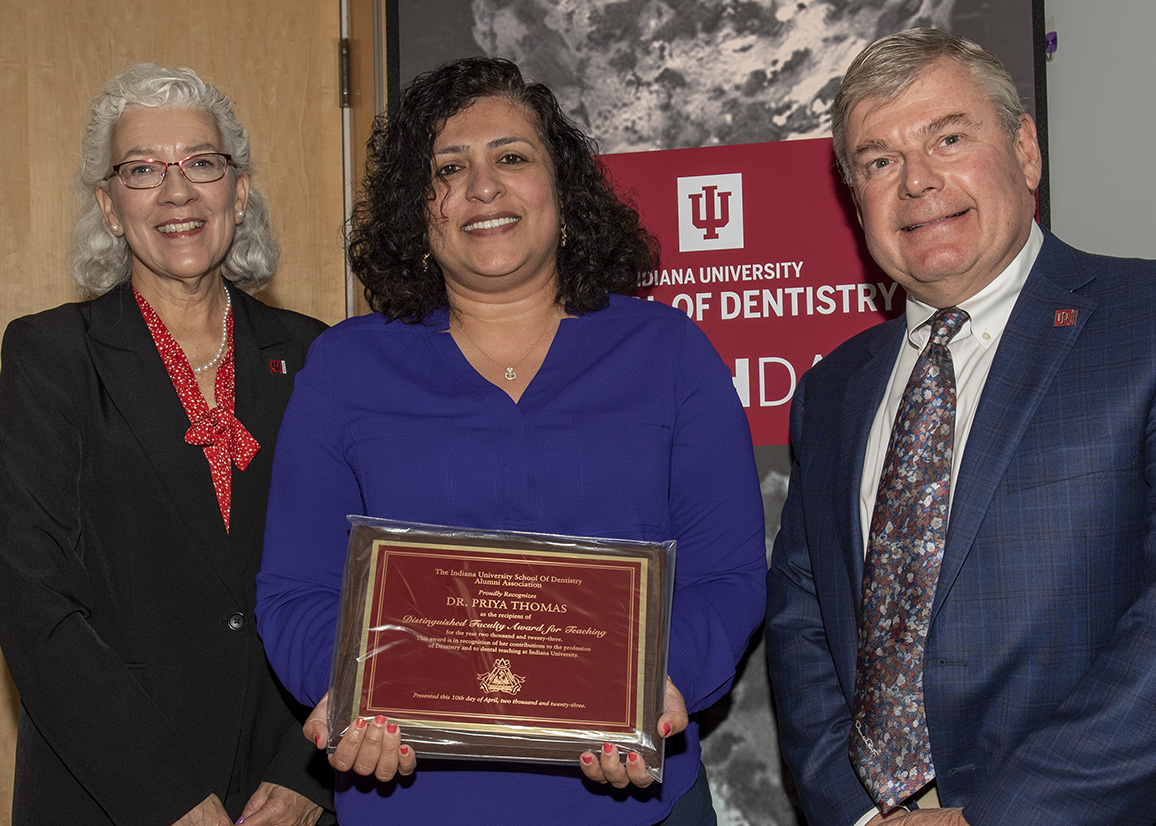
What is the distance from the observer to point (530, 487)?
1.93 meters

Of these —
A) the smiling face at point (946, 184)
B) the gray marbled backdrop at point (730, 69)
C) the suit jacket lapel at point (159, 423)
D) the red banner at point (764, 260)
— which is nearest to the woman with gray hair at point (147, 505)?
the suit jacket lapel at point (159, 423)

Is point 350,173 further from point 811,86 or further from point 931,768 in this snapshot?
point 931,768

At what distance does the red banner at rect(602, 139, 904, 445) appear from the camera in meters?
2.75

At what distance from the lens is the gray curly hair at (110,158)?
2.37 meters

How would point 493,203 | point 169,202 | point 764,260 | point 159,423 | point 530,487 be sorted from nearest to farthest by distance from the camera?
1. point 530,487
2. point 493,203
3. point 159,423
4. point 169,202
5. point 764,260

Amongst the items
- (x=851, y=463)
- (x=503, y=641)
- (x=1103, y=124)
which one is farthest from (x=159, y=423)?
(x=1103, y=124)

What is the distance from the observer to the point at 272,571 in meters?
1.97

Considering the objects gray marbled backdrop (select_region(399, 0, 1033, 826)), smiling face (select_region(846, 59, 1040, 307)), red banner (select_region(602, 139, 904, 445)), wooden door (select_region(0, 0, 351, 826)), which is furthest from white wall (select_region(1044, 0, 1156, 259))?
wooden door (select_region(0, 0, 351, 826))

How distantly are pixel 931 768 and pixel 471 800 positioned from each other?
82 cm

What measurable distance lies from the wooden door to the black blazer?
3.82 ft

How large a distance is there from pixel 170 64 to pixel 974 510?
2.82m

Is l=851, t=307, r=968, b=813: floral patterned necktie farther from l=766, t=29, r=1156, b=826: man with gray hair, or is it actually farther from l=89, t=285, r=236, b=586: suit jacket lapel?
l=89, t=285, r=236, b=586: suit jacket lapel

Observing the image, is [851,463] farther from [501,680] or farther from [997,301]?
[501,680]

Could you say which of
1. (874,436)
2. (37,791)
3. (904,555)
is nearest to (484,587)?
(904,555)
